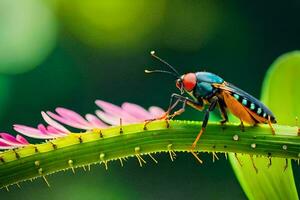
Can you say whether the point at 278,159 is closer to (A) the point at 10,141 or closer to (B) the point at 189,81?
(B) the point at 189,81

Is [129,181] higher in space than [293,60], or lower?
lower

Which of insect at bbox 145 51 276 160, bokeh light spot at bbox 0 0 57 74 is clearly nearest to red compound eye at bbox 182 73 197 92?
insect at bbox 145 51 276 160

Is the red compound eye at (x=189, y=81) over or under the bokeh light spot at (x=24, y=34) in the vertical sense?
under

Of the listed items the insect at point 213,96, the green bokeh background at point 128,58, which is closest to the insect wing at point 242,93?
the insect at point 213,96

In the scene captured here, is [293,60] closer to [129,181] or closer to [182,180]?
[129,181]

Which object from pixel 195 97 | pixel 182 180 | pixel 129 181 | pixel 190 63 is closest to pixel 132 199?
pixel 129 181

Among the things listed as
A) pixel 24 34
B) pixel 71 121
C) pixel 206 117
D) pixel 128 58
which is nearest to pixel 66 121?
pixel 71 121

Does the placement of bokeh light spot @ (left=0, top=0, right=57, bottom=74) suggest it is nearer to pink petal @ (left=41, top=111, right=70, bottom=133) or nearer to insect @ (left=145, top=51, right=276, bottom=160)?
insect @ (left=145, top=51, right=276, bottom=160)

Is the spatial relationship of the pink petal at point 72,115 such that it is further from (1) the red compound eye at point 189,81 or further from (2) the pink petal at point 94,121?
(1) the red compound eye at point 189,81
